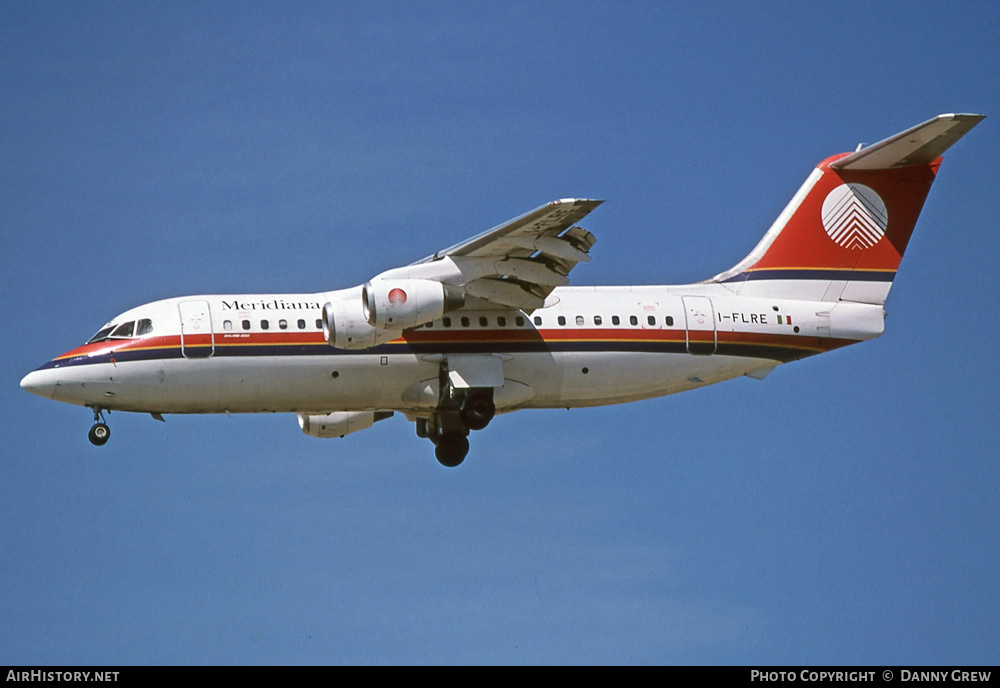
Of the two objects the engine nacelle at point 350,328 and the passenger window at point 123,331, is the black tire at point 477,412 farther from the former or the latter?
the passenger window at point 123,331

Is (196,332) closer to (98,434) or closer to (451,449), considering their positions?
(98,434)

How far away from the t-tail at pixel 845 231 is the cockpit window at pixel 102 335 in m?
9.99

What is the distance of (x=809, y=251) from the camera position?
30.0 meters

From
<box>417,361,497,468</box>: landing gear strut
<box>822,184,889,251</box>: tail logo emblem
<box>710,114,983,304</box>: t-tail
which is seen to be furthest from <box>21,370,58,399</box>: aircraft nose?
<box>822,184,889,251</box>: tail logo emblem

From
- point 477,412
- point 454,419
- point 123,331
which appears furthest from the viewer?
point 454,419

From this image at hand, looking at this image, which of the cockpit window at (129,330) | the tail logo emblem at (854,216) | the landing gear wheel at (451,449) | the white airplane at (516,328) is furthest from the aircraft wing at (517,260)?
the tail logo emblem at (854,216)

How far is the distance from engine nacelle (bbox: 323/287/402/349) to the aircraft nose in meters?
4.32

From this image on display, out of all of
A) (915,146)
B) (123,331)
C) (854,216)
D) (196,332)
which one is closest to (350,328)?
(196,332)

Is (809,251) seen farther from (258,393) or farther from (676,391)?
(258,393)

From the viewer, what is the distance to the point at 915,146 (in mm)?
29328

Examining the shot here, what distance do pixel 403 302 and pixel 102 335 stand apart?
4.93 meters

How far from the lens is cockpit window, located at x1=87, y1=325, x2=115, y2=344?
27.5 metres
